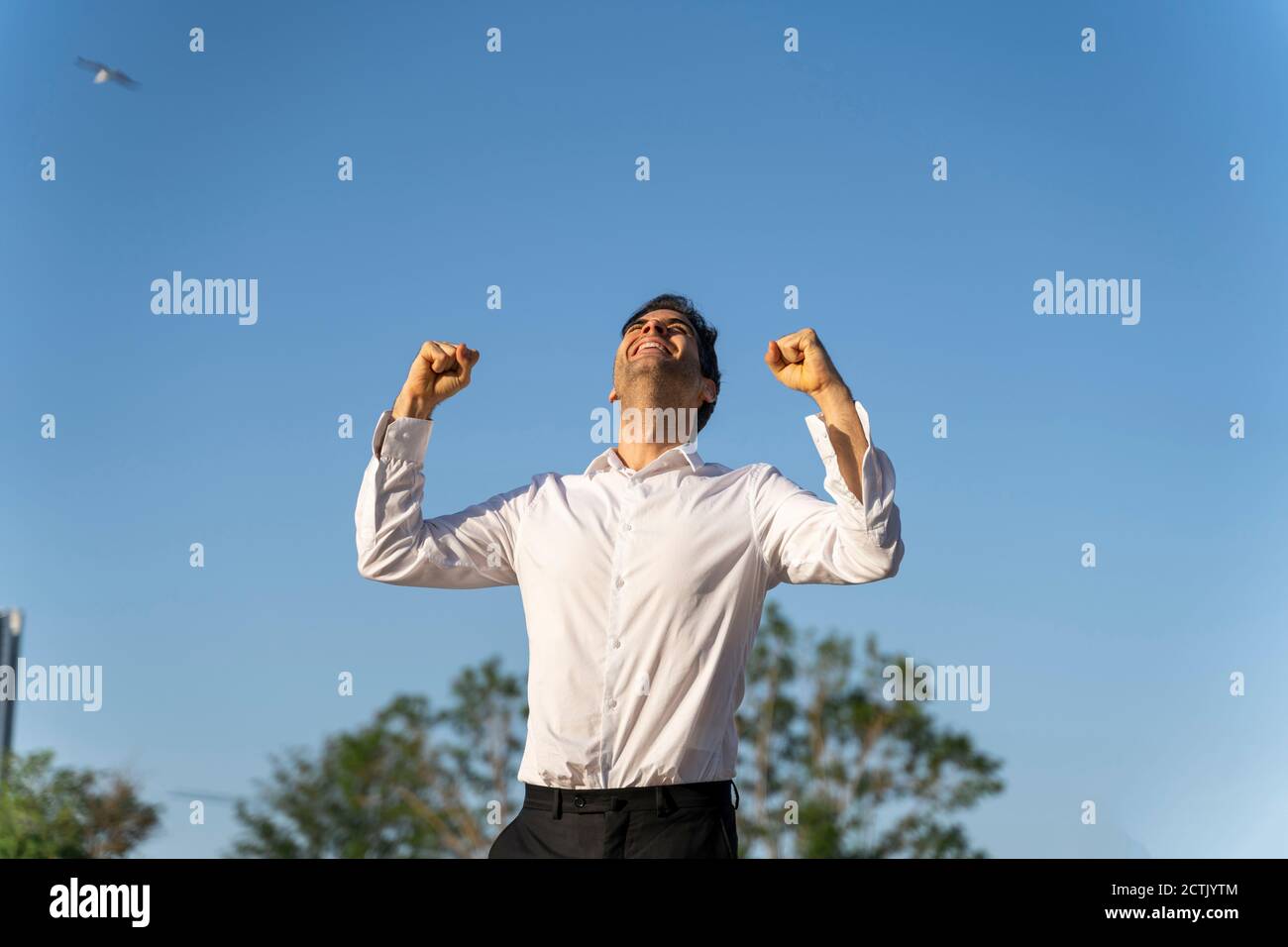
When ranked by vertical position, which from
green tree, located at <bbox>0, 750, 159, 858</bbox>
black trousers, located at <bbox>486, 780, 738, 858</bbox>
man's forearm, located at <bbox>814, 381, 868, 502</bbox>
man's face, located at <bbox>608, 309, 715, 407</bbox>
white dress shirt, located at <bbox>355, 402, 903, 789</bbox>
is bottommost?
green tree, located at <bbox>0, 750, 159, 858</bbox>

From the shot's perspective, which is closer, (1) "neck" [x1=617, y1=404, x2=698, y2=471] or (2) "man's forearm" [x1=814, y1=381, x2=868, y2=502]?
(2) "man's forearm" [x1=814, y1=381, x2=868, y2=502]

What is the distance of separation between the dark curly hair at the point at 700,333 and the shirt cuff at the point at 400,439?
87 centimetres

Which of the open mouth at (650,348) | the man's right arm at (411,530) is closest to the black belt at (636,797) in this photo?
the man's right arm at (411,530)

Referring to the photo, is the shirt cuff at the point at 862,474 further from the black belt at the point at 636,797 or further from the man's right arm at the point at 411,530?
the man's right arm at the point at 411,530

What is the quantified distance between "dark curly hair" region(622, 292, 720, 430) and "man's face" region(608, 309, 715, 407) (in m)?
0.12

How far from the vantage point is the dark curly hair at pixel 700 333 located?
4.74 m

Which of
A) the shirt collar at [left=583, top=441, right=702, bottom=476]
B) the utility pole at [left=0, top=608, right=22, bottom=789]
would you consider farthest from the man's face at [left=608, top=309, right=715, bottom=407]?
the utility pole at [left=0, top=608, right=22, bottom=789]

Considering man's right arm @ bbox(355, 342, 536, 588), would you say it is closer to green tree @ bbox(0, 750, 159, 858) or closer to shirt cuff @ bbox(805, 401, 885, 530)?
shirt cuff @ bbox(805, 401, 885, 530)

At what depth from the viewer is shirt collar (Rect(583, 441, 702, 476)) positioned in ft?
14.1
